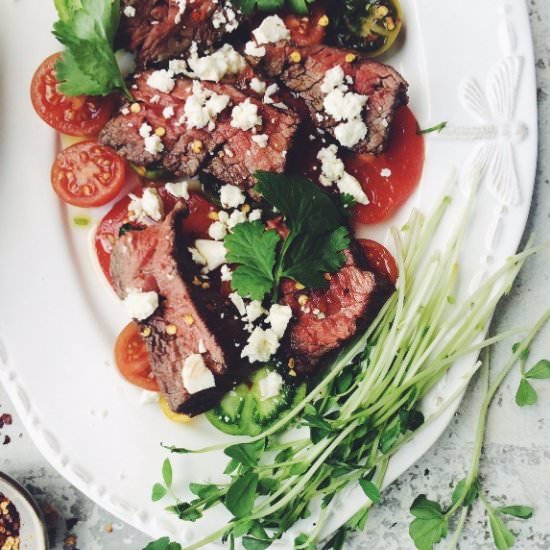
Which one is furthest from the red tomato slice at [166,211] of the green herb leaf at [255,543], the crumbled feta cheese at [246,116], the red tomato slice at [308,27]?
the green herb leaf at [255,543]

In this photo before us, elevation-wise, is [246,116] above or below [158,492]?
above

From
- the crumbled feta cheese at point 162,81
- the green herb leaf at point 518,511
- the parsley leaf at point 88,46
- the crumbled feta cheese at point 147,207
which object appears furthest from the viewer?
the green herb leaf at point 518,511

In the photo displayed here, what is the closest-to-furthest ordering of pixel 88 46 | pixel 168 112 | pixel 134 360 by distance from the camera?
pixel 88 46
pixel 168 112
pixel 134 360

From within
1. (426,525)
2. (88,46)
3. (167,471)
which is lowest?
(426,525)

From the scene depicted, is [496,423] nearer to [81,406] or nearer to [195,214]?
[195,214]

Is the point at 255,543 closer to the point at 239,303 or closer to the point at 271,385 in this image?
the point at 271,385

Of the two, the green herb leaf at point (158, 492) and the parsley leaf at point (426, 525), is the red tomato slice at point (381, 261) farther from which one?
the green herb leaf at point (158, 492)

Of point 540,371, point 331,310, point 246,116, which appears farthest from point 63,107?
point 540,371
